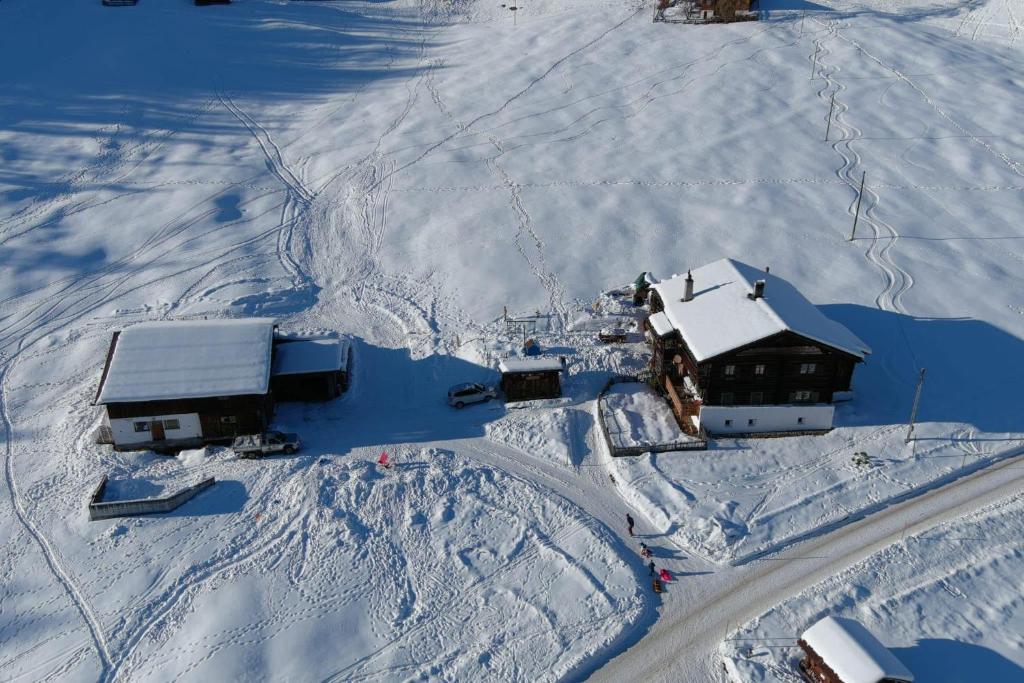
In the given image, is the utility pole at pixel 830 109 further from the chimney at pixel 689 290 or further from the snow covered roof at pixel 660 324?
the snow covered roof at pixel 660 324

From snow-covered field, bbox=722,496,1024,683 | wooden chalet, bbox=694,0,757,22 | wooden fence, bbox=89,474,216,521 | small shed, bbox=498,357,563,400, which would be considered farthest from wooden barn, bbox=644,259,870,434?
wooden chalet, bbox=694,0,757,22

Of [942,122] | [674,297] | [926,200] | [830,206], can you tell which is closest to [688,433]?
[674,297]

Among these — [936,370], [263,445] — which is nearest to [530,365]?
[263,445]

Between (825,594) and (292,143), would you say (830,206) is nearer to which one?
(825,594)

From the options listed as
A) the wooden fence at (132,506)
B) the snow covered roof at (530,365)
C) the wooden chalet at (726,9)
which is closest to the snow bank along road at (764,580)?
the snow covered roof at (530,365)

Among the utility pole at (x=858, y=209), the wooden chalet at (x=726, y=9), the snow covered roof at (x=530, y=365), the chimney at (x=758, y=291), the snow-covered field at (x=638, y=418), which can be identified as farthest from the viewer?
the wooden chalet at (x=726, y=9)

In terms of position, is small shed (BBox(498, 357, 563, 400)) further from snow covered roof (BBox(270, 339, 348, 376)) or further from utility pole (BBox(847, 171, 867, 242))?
utility pole (BBox(847, 171, 867, 242))
